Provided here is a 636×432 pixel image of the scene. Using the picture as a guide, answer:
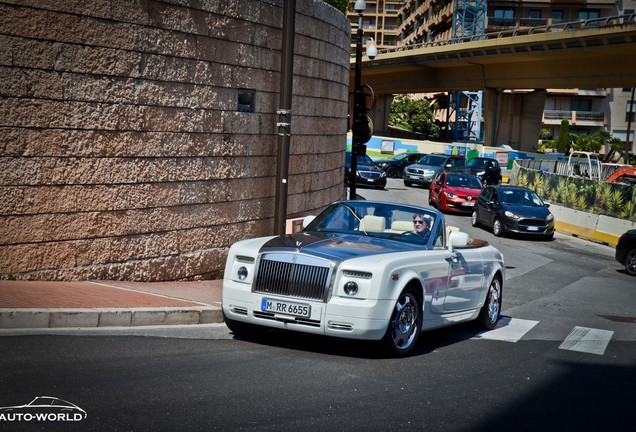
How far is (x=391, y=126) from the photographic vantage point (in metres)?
116

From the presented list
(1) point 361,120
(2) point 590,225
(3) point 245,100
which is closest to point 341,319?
(3) point 245,100

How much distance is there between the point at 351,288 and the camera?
870 cm

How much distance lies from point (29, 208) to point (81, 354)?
3401 millimetres

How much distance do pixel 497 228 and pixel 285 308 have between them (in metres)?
21.4

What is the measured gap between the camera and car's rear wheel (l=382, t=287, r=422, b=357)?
8.95 meters

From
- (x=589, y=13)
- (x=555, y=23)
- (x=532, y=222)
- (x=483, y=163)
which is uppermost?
(x=589, y=13)

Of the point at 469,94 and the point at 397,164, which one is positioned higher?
the point at 469,94

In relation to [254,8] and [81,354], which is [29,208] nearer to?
[81,354]

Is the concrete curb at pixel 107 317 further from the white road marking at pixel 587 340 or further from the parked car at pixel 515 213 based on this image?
the parked car at pixel 515 213

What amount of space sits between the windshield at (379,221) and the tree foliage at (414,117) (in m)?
106

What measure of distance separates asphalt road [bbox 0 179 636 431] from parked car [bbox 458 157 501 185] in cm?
3336

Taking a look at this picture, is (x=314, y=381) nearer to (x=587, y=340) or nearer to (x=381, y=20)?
(x=587, y=340)

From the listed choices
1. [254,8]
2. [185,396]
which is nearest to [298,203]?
[254,8]
